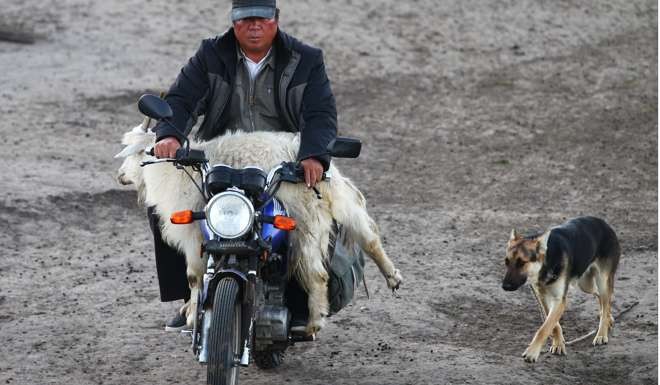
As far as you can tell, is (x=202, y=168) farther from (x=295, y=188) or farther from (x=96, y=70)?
(x=96, y=70)

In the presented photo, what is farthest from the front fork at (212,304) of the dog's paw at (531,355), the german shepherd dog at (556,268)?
the german shepherd dog at (556,268)

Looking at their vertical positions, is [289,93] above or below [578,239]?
above

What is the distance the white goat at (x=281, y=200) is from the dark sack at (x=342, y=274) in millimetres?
137

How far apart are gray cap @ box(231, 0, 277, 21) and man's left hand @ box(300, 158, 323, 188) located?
2.56 feet

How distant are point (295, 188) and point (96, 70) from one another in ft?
29.0

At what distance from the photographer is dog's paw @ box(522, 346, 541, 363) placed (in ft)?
22.4

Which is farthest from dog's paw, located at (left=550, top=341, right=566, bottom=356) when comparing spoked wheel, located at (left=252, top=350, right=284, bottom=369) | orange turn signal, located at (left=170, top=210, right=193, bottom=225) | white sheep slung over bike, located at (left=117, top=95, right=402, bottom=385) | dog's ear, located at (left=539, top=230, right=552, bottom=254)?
orange turn signal, located at (left=170, top=210, right=193, bottom=225)

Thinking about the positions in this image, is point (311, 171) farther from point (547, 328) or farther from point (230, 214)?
point (547, 328)

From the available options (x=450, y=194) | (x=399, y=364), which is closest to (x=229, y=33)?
(x=399, y=364)

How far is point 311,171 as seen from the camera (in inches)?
222

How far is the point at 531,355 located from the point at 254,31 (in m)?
2.42

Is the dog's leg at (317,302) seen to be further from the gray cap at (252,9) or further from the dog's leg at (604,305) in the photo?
the dog's leg at (604,305)

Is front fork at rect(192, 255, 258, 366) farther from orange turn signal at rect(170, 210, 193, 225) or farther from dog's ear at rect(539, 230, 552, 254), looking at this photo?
dog's ear at rect(539, 230, 552, 254)

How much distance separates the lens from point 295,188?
5762mm
